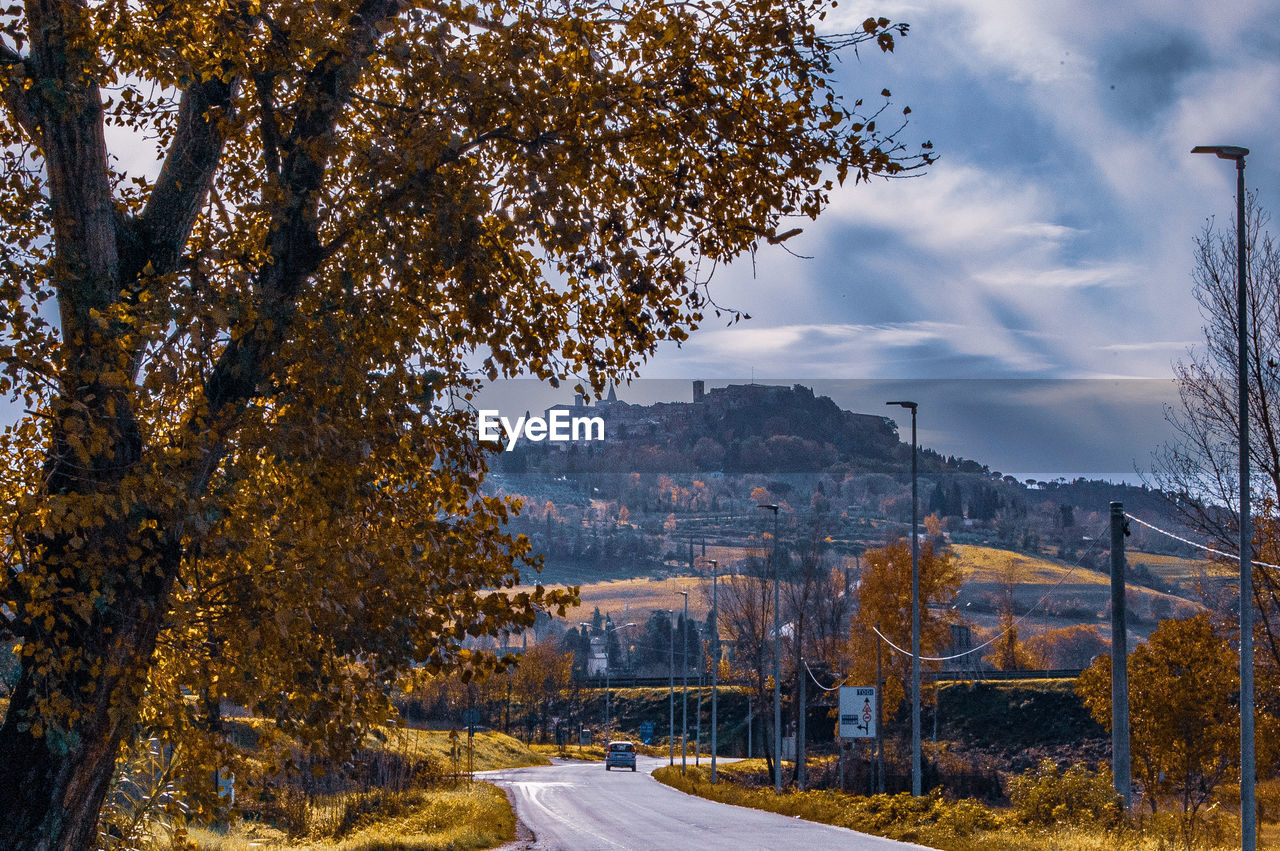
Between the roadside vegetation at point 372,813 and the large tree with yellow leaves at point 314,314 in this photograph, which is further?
the roadside vegetation at point 372,813

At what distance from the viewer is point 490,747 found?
74.9 metres

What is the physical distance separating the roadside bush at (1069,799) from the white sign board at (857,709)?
20.5 meters

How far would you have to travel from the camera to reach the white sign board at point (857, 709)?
4447 centimetres

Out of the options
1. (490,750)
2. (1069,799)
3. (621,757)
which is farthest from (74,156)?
(490,750)

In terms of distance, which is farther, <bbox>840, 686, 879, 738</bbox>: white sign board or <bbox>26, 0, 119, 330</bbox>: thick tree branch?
<bbox>840, 686, 879, 738</bbox>: white sign board

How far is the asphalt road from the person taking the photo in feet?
77.8

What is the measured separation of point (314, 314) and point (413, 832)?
19.8m

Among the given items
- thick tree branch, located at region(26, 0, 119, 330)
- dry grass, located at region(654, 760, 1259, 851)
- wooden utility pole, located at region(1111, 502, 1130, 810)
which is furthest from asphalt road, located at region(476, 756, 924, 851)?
thick tree branch, located at region(26, 0, 119, 330)

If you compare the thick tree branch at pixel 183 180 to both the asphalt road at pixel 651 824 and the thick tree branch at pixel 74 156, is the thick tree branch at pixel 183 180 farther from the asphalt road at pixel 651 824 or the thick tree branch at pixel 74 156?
the asphalt road at pixel 651 824

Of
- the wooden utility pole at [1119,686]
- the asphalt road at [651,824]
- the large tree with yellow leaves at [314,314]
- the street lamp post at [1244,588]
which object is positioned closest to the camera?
the large tree with yellow leaves at [314,314]

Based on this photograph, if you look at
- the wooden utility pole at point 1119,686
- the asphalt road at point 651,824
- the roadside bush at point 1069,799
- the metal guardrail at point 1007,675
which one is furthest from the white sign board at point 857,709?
the metal guardrail at point 1007,675

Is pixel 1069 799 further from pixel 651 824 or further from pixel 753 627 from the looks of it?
pixel 753 627

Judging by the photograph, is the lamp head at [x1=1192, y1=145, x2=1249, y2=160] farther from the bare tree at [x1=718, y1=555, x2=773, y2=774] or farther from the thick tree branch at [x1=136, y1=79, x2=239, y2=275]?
the bare tree at [x1=718, y1=555, x2=773, y2=774]

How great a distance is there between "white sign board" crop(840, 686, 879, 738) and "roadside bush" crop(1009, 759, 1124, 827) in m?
20.5
